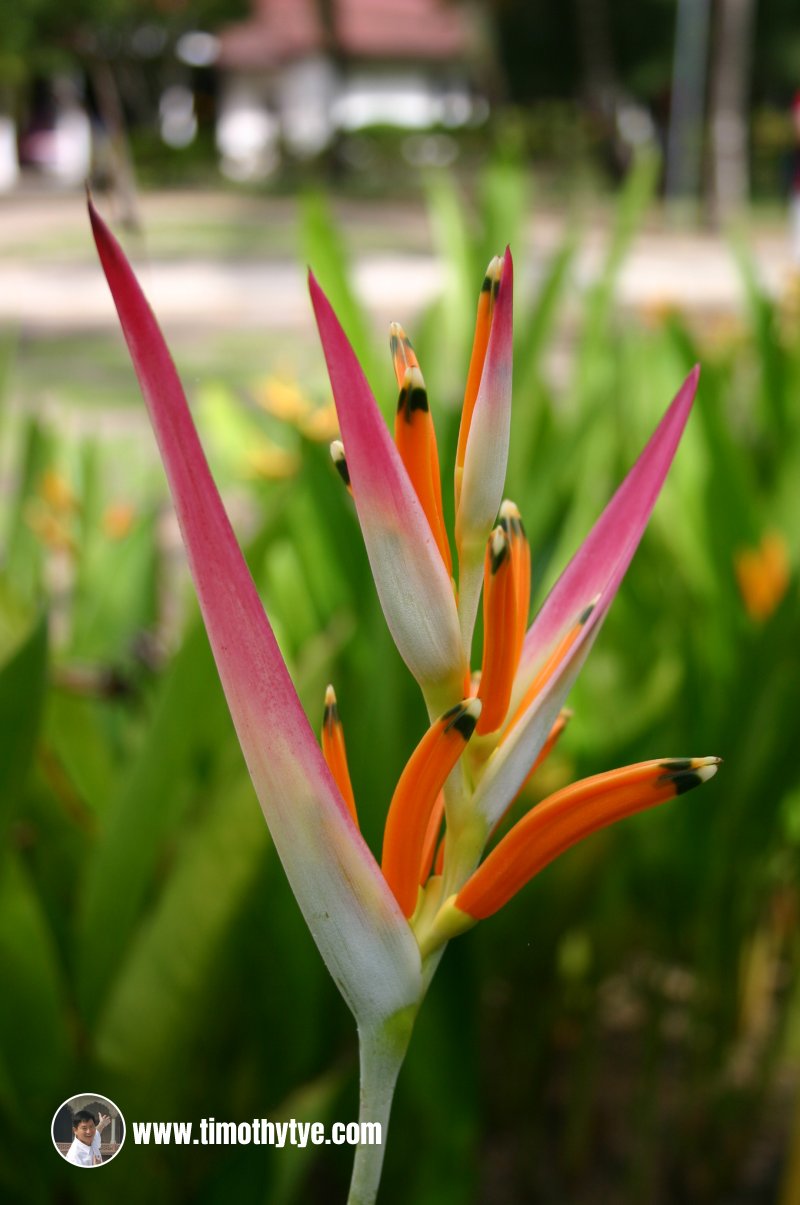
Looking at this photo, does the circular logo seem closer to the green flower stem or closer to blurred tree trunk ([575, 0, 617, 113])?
the green flower stem

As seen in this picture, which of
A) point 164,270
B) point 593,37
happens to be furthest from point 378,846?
point 593,37

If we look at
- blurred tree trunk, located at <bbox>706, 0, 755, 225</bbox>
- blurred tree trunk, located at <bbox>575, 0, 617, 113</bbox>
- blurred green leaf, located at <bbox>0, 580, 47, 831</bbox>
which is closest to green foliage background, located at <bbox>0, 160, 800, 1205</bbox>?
blurred green leaf, located at <bbox>0, 580, 47, 831</bbox>

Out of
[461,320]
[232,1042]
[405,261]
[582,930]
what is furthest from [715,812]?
[405,261]

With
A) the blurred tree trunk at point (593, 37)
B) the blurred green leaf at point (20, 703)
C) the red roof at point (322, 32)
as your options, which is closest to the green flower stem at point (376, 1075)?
the blurred green leaf at point (20, 703)

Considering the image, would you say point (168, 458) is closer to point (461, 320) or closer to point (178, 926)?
point (178, 926)

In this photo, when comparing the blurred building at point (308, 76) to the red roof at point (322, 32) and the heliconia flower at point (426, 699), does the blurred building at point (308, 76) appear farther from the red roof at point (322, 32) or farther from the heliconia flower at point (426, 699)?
the heliconia flower at point (426, 699)

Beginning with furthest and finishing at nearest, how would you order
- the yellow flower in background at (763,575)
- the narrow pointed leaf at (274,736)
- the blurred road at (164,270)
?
the yellow flower in background at (763,575), the blurred road at (164,270), the narrow pointed leaf at (274,736)

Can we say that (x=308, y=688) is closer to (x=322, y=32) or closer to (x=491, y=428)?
(x=491, y=428)
